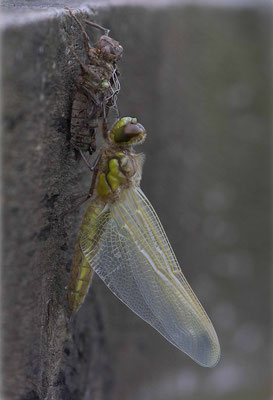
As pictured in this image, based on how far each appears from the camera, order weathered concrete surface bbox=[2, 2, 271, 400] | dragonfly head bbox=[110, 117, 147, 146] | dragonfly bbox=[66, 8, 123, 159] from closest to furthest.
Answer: weathered concrete surface bbox=[2, 2, 271, 400]
dragonfly bbox=[66, 8, 123, 159]
dragonfly head bbox=[110, 117, 147, 146]

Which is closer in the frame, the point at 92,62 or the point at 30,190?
the point at 30,190

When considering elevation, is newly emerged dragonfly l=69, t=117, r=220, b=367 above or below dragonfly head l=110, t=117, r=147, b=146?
below

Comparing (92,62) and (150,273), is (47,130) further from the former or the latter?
(150,273)

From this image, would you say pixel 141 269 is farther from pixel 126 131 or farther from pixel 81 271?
pixel 126 131

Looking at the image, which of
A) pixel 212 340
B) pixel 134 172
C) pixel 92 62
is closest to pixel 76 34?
pixel 92 62

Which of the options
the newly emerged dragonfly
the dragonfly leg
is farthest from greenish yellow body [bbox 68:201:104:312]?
the dragonfly leg

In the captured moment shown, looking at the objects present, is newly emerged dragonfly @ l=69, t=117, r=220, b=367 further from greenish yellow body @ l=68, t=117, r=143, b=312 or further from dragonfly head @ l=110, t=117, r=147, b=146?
dragonfly head @ l=110, t=117, r=147, b=146
